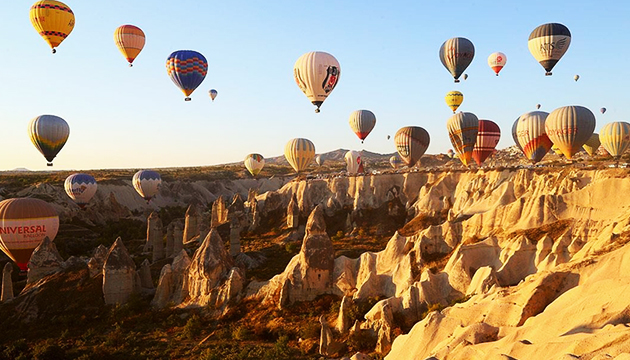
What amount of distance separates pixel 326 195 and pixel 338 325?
40.8m

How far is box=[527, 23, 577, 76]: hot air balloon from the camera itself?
5425 centimetres

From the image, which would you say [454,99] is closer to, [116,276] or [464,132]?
[464,132]

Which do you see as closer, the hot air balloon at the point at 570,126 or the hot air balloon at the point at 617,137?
the hot air balloon at the point at 570,126

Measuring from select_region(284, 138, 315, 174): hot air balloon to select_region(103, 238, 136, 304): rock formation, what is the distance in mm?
37046

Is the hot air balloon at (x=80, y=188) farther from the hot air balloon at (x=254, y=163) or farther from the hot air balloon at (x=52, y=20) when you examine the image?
the hot air balloon at (x=254, y=163)

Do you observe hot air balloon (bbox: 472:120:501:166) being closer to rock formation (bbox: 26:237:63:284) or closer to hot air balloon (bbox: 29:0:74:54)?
rock formation (bbox: 26:237:63:284)

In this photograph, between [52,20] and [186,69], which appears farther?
[186,69]

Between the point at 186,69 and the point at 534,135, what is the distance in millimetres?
39776

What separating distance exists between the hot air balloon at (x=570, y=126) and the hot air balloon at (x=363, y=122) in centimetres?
2847

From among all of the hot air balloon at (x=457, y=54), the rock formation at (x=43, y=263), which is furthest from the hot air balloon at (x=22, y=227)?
the hot air balloon at (x=457, y=54)

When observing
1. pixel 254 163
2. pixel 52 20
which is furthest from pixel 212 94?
pixel 52 20

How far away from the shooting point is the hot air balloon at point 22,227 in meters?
42.6

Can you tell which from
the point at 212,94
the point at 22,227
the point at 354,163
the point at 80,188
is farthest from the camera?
the point at 212,94

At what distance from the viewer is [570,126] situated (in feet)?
151
